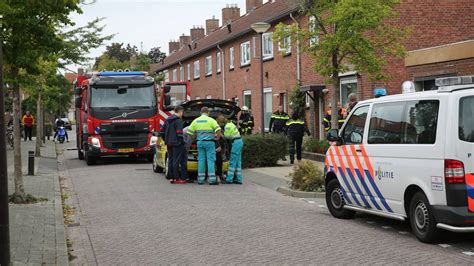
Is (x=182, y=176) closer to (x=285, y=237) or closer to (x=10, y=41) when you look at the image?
(x=10, y=41)

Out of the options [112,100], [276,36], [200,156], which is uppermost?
[276,36]

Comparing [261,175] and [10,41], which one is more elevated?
[10,41]

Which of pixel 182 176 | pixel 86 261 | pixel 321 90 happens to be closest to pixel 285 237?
pixel 86 261

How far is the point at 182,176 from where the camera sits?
49.4 ft

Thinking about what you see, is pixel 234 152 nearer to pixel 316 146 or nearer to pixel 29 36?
pixel 29 36

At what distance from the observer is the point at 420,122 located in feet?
25.8

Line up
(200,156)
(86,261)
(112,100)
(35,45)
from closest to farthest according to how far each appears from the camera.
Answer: (86,261) < (35,45) < (200,156) < (112,100)

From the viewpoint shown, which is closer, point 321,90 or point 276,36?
point 276,36

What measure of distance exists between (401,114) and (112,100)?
13.8 meters

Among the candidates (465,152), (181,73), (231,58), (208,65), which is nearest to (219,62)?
(231,58)

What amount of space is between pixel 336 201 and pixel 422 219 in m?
2.31

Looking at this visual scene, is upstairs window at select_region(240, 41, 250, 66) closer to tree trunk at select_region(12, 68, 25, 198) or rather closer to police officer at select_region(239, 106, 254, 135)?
police officer at select_region(239, 106, 254, 135)

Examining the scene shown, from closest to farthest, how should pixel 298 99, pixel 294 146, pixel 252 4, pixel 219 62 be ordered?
1. pixel 294 146
2. pixel 298 99
3. pixel 219 62
4. pixel 252 4

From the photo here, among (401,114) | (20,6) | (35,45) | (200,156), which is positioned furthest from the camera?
(200,156)
